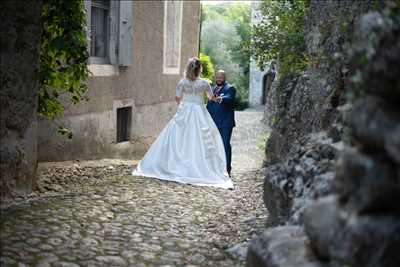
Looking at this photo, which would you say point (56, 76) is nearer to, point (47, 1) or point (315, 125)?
point (47, 1)

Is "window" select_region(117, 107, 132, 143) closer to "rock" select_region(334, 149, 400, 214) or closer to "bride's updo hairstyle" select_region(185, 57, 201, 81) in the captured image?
"bride's updo hairstyle" select_region(185, 57, 201, 81)

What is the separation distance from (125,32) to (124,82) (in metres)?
1.02

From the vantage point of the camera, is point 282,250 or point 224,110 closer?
point 282,250

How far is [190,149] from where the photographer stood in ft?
26.7

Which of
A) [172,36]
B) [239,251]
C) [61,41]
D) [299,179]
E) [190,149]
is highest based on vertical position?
[172,36]

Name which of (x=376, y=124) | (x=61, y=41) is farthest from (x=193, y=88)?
(x=376, y=124)

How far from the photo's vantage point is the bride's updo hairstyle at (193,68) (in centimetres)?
834

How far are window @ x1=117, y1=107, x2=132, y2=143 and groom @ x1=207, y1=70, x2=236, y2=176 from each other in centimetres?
272

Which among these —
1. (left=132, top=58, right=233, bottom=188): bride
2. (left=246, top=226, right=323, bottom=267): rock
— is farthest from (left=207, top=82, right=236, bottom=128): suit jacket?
(left=246, top=226, right=323, bottom=267): rock

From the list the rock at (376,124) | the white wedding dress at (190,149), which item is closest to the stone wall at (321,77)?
the white wedding dress at (190,149)

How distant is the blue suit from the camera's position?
8508mm

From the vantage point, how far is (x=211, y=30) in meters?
45.3

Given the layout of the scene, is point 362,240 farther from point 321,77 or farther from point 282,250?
point 321,77

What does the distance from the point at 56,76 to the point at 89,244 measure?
8.68 ft
